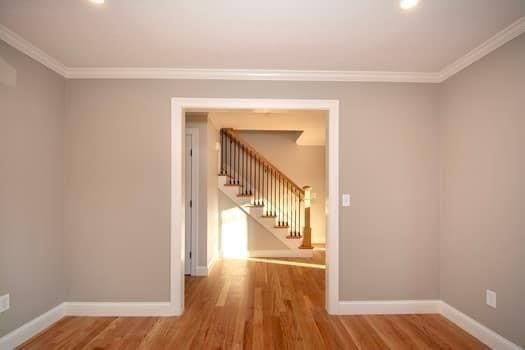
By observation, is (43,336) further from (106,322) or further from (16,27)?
(16,27)

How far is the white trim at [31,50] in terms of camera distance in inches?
89.8

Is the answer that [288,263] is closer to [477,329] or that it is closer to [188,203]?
[188,203]

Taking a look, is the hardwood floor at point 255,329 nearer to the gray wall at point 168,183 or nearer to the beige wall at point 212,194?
the gray wall at point 168,183

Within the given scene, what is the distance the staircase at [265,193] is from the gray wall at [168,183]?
2.76m

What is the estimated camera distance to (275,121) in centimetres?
541

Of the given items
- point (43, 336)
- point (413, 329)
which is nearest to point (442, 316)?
point (413, 329)

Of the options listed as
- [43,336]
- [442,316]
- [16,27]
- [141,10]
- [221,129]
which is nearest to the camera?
[141,10]

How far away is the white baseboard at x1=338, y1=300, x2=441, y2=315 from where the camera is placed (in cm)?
300

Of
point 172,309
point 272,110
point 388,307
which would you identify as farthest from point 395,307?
point 272,110

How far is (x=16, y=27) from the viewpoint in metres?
2.21

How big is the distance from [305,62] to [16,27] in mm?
2329

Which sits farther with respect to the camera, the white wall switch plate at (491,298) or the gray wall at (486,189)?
the white wall switch plate at (491,298)

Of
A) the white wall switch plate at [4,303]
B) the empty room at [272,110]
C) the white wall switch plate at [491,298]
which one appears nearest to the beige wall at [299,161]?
the empty room at [272,110]

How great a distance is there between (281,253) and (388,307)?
9.62ft
